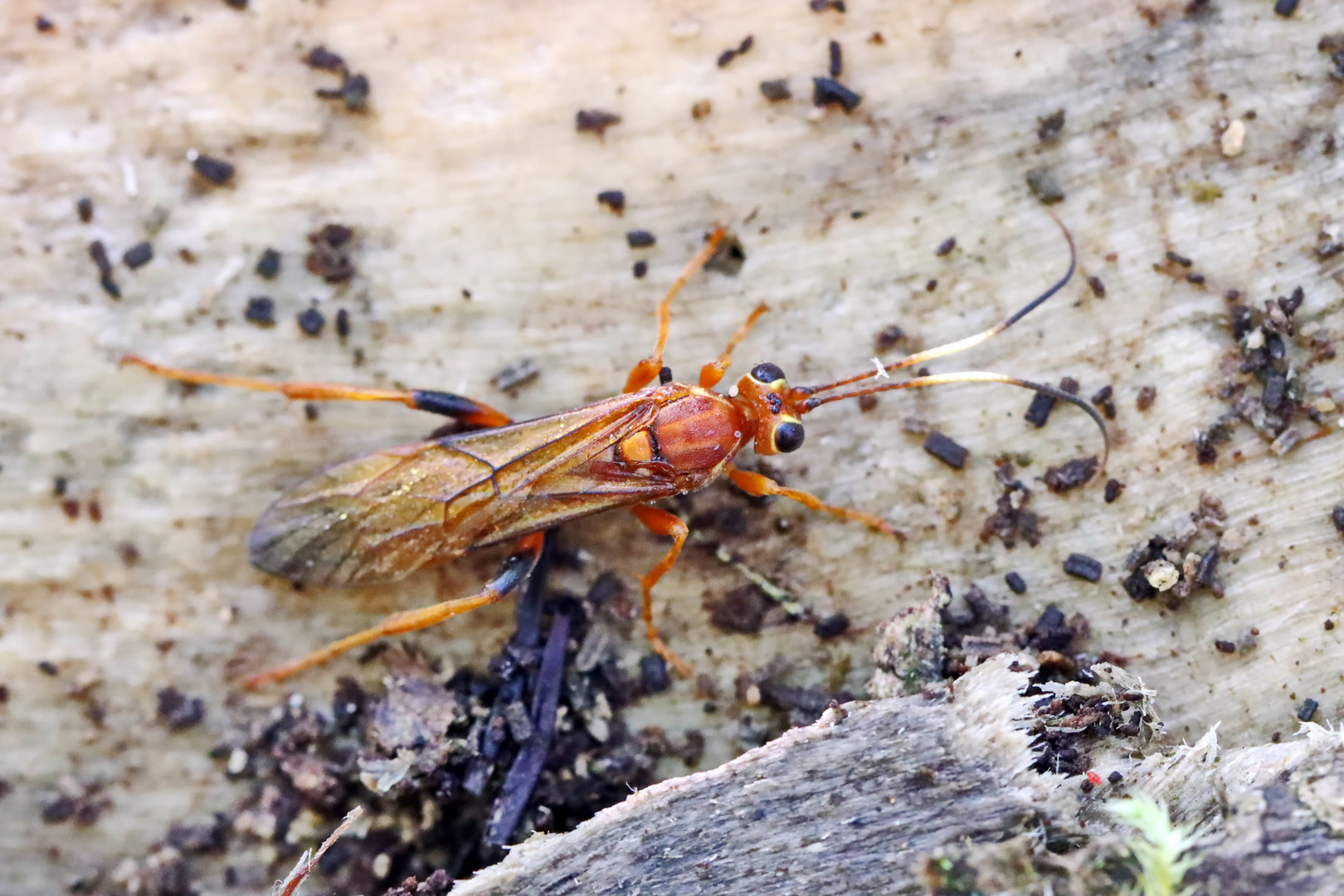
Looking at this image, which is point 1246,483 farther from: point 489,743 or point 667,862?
point 489,743

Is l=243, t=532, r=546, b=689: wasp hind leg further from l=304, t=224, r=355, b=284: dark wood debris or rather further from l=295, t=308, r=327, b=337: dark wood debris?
l=304, t=224, r=355, b=284: dark wood debris

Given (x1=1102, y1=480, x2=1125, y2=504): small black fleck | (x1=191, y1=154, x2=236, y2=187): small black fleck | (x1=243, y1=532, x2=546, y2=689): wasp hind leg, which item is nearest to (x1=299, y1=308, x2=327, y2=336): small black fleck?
(x1=191, y1=154, x2=236, y2=187): small black fleck

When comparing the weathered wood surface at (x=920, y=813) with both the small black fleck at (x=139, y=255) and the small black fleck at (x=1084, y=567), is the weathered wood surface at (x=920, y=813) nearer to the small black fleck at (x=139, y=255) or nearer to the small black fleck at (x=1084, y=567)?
the small black fleck at (x=1084, y=567)

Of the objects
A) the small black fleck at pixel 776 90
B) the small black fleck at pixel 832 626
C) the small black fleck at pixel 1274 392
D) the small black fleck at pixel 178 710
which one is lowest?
the small black fleck at pixel 178 710

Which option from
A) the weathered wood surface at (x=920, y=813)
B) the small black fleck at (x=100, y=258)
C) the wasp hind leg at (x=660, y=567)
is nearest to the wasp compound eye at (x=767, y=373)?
the wasp hind leg at (x=660, y=567)

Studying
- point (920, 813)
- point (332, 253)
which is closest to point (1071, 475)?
point (920, 813)

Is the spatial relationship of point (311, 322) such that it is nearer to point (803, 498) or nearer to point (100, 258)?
point (100, 258)
